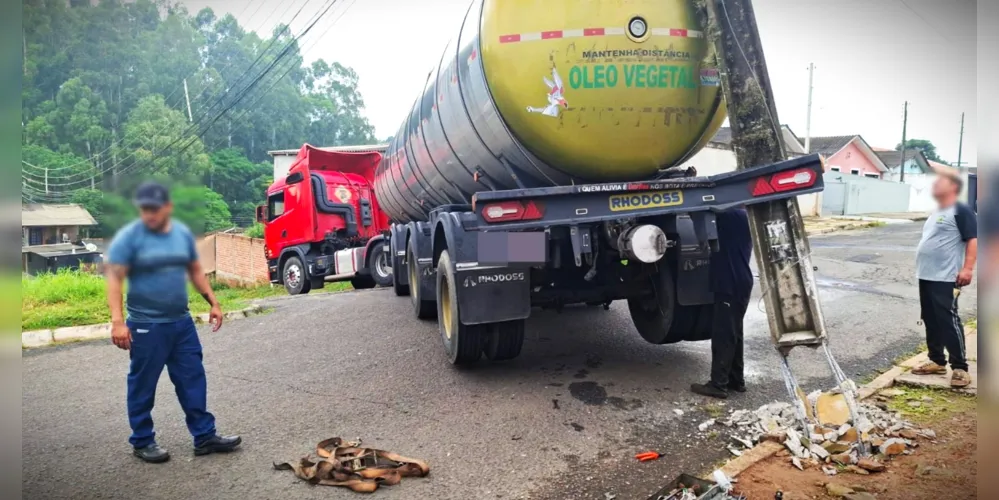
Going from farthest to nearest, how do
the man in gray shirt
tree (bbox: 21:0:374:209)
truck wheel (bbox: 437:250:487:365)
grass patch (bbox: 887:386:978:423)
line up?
truck wheel (bbox: 437:250:487:365)
the man in gray shirt
grass patch (bbox: 887:386:978:423)
tree (bbox: 21:0:374:209)

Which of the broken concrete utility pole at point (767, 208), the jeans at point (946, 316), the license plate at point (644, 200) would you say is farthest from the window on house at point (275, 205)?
the jeans at point (946, 316)

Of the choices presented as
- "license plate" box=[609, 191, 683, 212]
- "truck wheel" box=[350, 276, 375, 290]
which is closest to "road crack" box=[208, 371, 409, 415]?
"license plate" box=[609, 191, 683, 212]

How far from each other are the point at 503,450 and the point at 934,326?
3.39m

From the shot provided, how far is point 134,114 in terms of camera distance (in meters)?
2.41

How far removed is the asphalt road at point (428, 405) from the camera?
3.15 meters

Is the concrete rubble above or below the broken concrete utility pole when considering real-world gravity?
below

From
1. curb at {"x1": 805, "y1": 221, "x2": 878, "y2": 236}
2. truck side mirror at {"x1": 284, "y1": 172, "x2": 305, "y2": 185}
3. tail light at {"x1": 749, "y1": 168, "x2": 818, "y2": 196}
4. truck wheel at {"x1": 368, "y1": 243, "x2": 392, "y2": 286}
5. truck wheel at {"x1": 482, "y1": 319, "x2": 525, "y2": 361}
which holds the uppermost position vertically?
truck side mirror at {"x1": 284, "y1": 172, "x2": 305, "y2": 185}

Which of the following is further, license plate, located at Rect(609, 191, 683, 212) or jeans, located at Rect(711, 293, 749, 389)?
jeans, located at Rect(711, 293, 749, 389)

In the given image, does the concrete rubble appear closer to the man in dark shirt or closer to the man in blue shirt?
the man in dark shirt

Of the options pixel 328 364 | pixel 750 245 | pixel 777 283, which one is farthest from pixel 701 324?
pixel 328 364

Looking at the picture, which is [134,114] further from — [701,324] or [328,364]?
[701,324]

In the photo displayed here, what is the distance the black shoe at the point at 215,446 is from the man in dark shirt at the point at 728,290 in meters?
3.14

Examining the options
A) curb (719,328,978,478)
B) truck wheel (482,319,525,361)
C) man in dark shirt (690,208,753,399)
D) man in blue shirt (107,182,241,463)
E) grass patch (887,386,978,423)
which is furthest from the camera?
truck wheel (482,319,525,361)

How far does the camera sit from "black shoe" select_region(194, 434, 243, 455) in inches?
137
